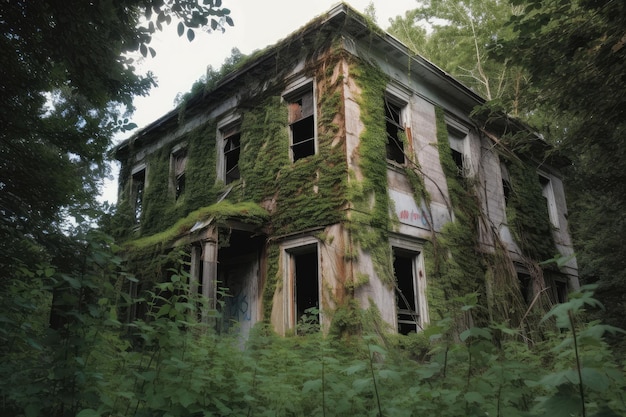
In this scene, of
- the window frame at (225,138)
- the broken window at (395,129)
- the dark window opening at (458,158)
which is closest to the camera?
the broken window at (395,129)

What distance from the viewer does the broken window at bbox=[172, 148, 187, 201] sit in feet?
43.5

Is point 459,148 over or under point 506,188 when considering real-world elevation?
over

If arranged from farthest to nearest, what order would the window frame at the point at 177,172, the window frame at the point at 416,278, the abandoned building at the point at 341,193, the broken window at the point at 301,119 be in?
the window frame at the point at 177,172 → the broken window at the point at 301,119 → the window frame at the point at 416,278 → the abandoned building at the point at 341,193

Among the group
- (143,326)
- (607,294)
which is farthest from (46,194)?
(607,294)

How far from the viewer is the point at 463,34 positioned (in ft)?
68.1

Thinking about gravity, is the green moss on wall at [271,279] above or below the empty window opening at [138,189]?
below

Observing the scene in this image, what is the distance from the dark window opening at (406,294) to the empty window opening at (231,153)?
4.72 metres

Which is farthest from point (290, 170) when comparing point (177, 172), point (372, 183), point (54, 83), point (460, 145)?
point (460, 145)

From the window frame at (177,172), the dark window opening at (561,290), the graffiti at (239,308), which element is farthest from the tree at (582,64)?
the window frame at (177,172)

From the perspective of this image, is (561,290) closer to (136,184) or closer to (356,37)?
(356,37)

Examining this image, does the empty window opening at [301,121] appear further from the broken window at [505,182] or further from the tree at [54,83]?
the broken window at [505,182]

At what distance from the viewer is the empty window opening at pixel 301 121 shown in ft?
33.2

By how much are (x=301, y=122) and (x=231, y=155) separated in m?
2.51

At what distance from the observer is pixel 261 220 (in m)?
9.50
